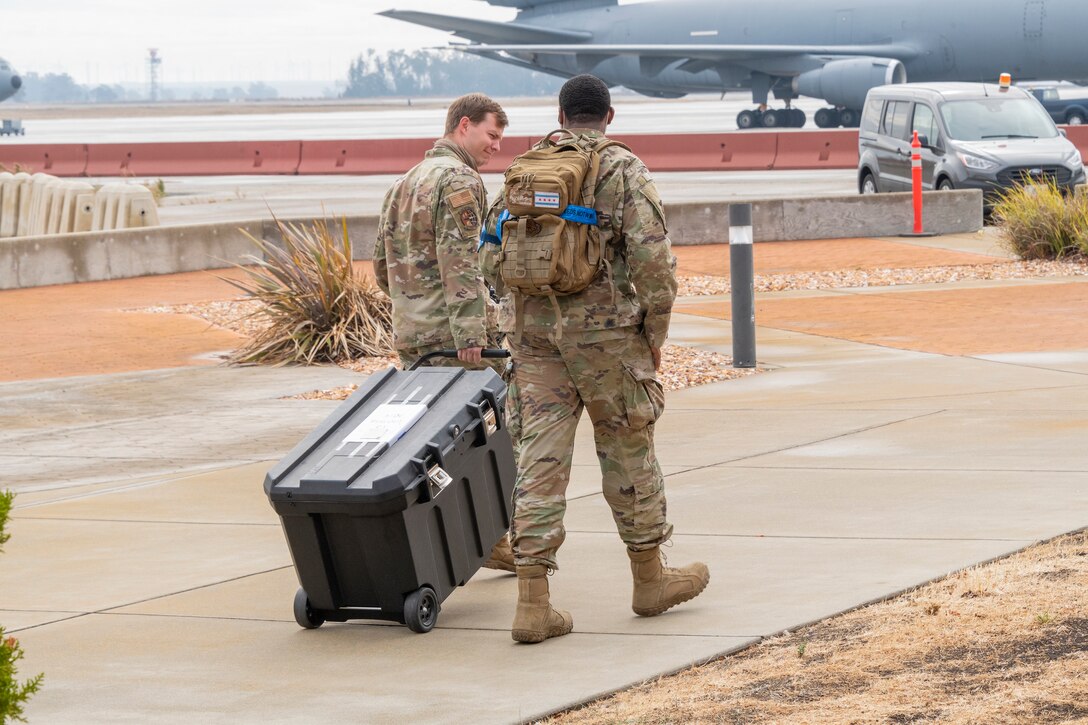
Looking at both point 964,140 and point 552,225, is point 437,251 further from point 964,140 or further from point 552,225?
point 964,140

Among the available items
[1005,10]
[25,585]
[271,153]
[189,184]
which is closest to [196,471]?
[25,585]

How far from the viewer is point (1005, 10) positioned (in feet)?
138

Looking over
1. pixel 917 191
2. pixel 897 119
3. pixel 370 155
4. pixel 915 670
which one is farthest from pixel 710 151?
pixel 915 670

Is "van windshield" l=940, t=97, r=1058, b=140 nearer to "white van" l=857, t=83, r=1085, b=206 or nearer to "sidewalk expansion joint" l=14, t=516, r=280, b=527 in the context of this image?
"white van" l=857, t=83, r=1085, b=206

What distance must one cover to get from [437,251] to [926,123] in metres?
17.0

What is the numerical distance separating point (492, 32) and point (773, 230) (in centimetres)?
4323

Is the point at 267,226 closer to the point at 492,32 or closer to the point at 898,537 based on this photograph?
the point at 898,537

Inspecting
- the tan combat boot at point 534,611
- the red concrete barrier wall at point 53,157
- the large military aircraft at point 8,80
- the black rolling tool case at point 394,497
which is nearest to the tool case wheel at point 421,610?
the black rolling tool case at point 394,497

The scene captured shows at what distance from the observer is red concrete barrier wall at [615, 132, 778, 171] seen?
110 ft

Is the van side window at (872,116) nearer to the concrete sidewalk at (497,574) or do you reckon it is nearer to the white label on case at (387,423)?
the concrete sidewalk at (497,574)

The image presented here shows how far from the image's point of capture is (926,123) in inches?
846

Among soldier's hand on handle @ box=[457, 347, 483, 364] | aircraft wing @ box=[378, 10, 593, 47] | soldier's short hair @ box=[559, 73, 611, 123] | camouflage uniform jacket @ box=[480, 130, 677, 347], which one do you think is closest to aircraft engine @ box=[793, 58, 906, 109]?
aircraft wing @ box=[378, 10, 593, 47]

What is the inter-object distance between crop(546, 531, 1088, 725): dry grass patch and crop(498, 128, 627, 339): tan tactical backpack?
128cm

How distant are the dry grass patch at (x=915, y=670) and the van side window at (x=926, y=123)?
17.0 meters
